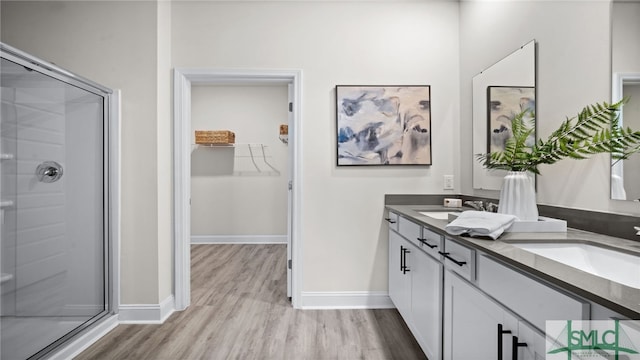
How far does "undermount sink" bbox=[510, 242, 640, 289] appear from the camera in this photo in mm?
1085

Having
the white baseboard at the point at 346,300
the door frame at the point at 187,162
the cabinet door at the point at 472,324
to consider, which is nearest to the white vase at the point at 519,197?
the cabinet door at the point at 472,324

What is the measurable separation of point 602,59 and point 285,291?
2.79m

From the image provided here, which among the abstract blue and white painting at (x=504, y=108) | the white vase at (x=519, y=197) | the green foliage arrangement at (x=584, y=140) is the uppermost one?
the abstract blue and white painting at (x=504, y=108)

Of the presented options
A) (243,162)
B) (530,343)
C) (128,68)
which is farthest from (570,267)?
Answer: (243,162)

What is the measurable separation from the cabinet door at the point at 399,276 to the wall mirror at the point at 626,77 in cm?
106

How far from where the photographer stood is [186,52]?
2.72 meters


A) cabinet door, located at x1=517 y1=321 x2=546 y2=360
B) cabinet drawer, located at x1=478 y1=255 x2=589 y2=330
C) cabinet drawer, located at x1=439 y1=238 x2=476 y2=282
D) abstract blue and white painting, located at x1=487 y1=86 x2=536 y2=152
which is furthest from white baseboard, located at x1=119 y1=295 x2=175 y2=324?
abstract blue and white painting, located at x1=487 y1=86 x2=536 y2=152

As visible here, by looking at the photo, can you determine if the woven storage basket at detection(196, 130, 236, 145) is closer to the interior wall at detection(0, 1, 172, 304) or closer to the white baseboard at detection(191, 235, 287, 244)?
the white baseboard at detection(191, 235, 287, 244)

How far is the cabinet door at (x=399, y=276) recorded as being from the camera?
215cm

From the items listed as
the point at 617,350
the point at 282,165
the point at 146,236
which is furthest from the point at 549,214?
the point at 282,165

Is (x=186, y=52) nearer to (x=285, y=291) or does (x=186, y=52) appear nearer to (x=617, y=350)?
(x=285, y=291)

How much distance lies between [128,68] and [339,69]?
161 cm

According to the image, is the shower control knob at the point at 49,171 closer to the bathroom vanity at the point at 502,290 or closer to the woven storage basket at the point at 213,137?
the bathroom vanity at the point at 502,290

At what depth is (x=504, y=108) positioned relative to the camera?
84.0 inches
